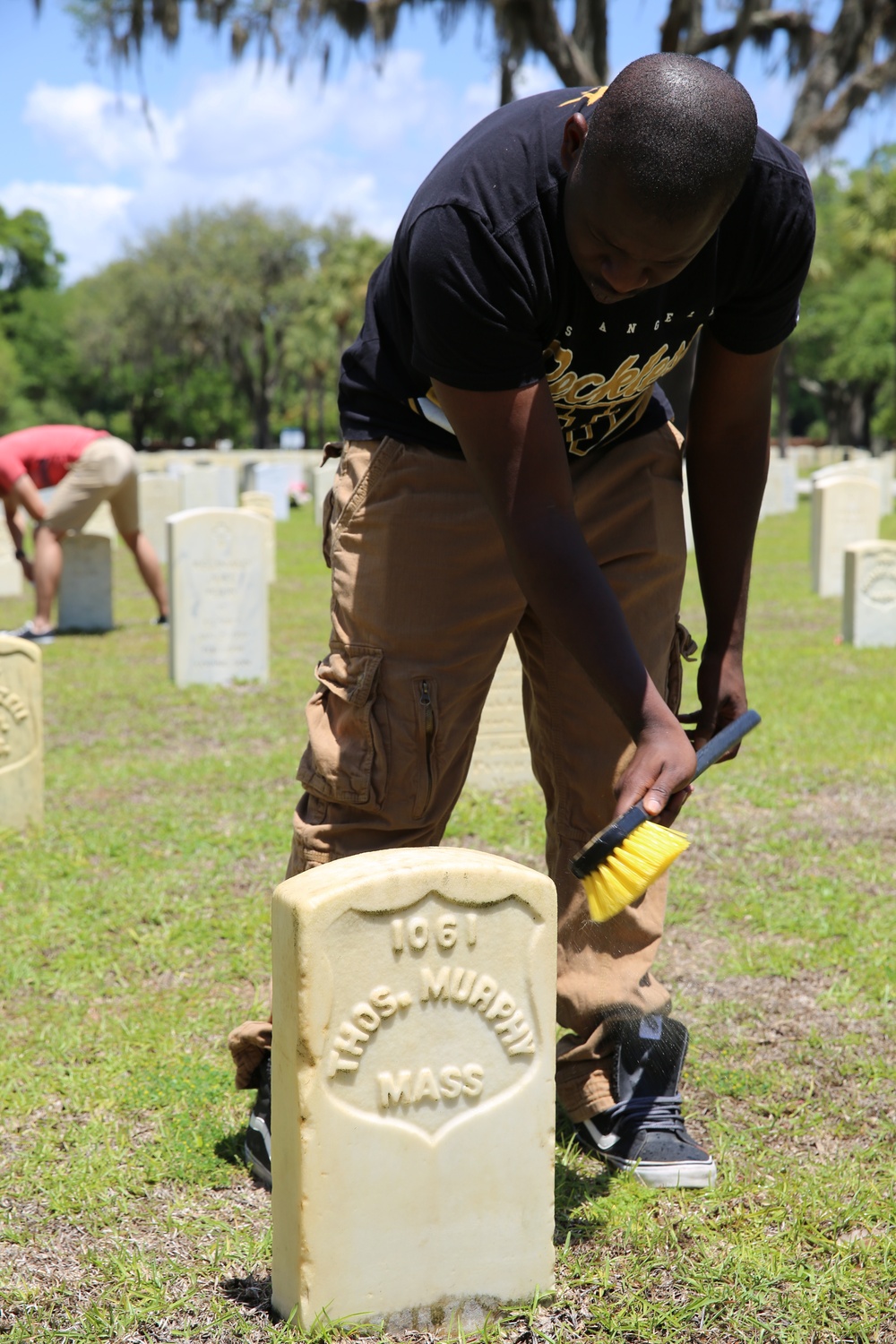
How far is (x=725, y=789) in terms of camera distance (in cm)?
589

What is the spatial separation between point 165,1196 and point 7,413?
48.2 meters

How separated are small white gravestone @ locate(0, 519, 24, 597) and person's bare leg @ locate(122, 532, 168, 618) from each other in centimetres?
312

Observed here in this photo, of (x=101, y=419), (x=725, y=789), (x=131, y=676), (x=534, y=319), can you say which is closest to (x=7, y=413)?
(x=101, y=419)

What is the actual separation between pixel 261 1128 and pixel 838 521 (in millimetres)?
10214

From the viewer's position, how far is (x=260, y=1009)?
136 inches

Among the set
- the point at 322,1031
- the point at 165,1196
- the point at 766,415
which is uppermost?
the point at 766,415

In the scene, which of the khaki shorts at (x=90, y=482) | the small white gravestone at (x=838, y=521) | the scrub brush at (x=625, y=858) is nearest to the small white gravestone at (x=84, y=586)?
the khaki shorts at (x=90, y=482)

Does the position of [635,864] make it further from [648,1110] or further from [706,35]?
[706,35]

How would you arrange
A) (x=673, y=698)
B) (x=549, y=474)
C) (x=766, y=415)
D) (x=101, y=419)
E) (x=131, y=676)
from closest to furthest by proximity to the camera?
1. (x=549, y=474)
2. (x=766, y=415)
3. (x=673, y=698)
4. (x=131, y=676)
5. (x=101, y=419)

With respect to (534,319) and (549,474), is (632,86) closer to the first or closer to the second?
(534,319)

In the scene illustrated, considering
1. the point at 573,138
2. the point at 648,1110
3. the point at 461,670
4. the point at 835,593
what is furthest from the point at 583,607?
the point at 835,593

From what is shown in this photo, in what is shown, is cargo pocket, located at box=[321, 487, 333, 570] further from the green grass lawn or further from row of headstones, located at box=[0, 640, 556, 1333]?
the green grass lawn

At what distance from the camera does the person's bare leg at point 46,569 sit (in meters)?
9.69

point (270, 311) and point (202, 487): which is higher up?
point (270, 311)
